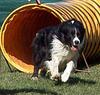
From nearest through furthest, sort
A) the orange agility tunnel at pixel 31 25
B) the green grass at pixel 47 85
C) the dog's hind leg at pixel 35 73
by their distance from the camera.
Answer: the green grass at pixel 47 85 < the dog's hind leg at pixel 35 73 < the orange agility tunnel at pixel 31 25

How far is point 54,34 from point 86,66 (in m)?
2.04

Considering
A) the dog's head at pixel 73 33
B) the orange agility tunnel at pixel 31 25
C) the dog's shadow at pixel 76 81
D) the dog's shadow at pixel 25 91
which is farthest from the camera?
the orange agility tunnel at pixel 31 25

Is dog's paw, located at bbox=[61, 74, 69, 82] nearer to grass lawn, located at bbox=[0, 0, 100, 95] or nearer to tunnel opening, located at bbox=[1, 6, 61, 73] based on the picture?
grass lawn, located at bbox=[0, 0, 100, 95]

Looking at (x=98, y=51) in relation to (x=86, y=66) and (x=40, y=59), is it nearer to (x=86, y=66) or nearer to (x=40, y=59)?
(x=86, y=66)

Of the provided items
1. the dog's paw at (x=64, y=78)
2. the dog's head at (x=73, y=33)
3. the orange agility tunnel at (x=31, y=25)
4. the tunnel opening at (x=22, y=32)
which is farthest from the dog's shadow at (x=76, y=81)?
the tunnel opening at (x=22, y=32)

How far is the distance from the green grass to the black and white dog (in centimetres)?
22

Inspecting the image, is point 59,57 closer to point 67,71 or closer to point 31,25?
point 67,71

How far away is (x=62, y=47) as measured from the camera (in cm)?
886

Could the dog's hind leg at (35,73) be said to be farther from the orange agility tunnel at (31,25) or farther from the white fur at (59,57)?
the orange agility tunnel at (31,25)

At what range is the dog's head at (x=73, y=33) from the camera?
848 centimetres

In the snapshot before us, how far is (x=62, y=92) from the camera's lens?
8016 millimetres

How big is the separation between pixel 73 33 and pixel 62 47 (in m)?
0.47

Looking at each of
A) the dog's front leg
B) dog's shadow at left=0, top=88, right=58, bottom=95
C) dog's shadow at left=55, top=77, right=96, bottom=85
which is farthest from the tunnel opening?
dog's shadow at left=0, top=88, right=58, bottom=95

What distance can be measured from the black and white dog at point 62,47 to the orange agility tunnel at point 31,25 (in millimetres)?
857
